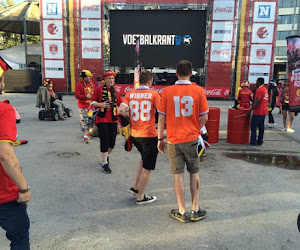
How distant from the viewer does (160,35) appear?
20.0 metres

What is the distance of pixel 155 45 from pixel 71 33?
6.80m

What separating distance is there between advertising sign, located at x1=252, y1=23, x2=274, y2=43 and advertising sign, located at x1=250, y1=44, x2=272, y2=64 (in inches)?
14.5

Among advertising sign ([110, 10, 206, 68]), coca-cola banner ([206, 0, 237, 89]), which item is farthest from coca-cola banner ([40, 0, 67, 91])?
coca-cola banner ([206, 0, 237, 89])

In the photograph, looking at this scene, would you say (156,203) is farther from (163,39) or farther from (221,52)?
(221,52)

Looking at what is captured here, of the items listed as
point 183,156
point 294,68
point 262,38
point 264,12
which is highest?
point 264,12

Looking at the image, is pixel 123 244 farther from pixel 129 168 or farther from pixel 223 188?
pixel 129 168

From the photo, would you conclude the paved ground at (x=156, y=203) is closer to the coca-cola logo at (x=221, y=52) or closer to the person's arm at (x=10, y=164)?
the person's arm at (x=10, y=164)

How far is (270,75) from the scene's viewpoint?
1981cm

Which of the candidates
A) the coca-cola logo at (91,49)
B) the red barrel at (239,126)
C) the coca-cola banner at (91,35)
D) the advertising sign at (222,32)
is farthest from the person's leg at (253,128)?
the coca-cola logo at (91,49)

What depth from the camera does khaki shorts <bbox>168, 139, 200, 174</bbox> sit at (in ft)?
11.0

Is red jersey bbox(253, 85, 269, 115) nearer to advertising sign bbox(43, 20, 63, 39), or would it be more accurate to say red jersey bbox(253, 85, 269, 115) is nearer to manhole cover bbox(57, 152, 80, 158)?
manhole cover bbox(57, 152, 80, 158)

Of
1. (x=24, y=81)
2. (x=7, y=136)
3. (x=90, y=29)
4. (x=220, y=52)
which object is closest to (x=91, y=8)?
(x=90, y=29)

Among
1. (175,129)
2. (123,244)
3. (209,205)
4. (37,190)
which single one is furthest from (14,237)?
(209,205)

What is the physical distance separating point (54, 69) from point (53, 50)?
1486 millimetres
